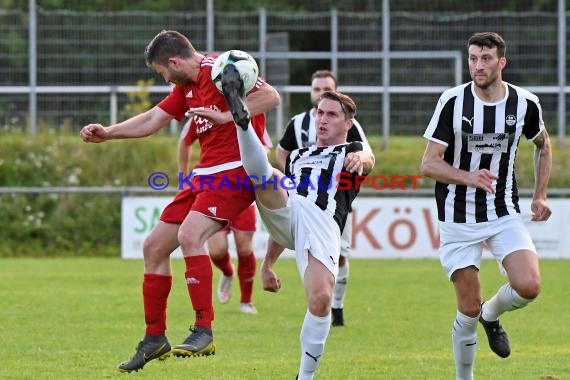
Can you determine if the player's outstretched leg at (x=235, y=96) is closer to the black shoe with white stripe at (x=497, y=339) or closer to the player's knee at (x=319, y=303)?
the player's knee at (x=319, y=303)

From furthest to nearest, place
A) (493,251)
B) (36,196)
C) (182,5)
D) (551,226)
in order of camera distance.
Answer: (182,5) < (36,196) < (551,226) < (493,251)

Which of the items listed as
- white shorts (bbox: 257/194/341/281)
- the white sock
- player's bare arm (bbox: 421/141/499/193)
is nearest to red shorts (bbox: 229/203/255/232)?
the white sock

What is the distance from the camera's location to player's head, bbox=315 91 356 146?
7559 millimetres

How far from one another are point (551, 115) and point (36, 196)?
8.88 m

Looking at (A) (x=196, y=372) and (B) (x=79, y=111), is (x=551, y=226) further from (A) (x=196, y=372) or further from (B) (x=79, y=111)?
(A) (x=196, y=372)

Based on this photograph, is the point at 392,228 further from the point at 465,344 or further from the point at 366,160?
the point at 366,160

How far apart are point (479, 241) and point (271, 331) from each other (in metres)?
3.44

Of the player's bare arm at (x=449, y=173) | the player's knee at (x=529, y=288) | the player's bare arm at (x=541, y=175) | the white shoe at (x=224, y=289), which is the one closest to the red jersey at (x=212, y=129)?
the player's bare arm at (x=449, y=173)

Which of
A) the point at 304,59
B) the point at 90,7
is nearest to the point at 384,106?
the point at 304,59

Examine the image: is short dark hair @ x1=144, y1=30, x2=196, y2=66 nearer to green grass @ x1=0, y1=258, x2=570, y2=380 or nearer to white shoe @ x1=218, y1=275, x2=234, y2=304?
green grass @ x1=0, y1=258, x2=570, y2=380

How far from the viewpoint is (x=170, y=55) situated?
25.1ft

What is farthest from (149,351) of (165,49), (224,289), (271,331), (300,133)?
(224,289)

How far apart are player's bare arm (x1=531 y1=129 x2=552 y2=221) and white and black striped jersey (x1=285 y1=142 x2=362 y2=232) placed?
118 cm

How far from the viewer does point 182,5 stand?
22219mm
